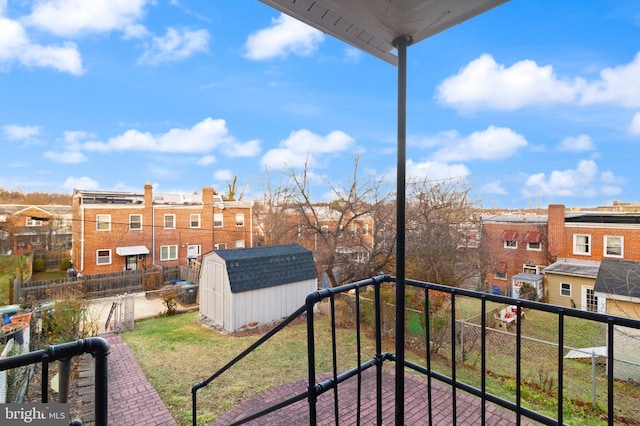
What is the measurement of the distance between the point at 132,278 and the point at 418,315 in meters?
9.78

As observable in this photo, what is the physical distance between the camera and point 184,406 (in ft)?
12.5

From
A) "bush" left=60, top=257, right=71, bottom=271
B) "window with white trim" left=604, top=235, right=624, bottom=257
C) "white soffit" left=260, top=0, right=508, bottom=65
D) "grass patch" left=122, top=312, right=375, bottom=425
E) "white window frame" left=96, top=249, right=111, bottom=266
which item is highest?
"white soffit" left=260, top=0, right=508, bottom=65

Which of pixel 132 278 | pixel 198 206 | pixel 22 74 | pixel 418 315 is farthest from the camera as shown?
pixel 198 206

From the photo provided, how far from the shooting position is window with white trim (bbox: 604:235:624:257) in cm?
978

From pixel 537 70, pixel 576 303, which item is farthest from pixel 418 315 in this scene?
pixel 576 303

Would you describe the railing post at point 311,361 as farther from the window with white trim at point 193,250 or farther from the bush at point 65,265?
the bush at point 65,265

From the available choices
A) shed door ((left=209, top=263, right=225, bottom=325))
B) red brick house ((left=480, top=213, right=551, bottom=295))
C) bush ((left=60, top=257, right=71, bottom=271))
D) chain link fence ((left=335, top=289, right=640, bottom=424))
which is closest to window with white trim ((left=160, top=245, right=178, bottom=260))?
bush ((left=60, top=257, right=71, bottom=271))

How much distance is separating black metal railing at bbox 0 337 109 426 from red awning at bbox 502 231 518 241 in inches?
548

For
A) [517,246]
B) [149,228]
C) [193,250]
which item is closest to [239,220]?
[193,250]

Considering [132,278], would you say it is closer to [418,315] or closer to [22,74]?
[22,74]

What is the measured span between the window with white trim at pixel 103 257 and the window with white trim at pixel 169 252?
74.2 inches

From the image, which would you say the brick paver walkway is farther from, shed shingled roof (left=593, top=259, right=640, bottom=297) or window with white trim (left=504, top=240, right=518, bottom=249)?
window with white trim (left=504, top=240, right=518, bottom=249)

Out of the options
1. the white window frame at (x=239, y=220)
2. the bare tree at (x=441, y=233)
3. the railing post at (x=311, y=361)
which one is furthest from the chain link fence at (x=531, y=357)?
the white window frame at (x=239, y=220)

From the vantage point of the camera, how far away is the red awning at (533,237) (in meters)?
11.9
